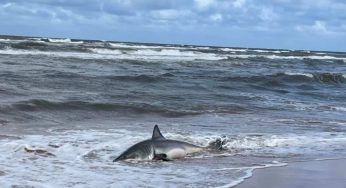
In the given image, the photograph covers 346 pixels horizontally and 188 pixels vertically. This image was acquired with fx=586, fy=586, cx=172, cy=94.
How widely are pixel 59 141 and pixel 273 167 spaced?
278 centimetres

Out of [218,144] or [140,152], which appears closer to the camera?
[140,152]

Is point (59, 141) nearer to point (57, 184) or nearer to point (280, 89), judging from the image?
point (57, 184)

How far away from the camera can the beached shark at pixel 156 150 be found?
6695 mm

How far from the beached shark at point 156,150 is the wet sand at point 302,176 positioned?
1.12 m


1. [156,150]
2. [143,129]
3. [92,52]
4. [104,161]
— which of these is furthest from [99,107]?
[92,52]

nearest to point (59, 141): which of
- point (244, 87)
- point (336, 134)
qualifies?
point (336, 134)

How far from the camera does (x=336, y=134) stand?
985 cm

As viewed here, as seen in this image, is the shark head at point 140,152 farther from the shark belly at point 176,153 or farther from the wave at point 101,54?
the wave at point 101,54

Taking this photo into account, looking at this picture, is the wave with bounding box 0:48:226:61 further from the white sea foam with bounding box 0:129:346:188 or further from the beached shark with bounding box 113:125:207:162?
Result: the beached shark with bounding box 113:125:207:162

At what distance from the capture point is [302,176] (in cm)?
615

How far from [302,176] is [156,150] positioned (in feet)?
5.64

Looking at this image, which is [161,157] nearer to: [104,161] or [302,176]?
[104,161]

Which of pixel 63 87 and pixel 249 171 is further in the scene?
pixel 63 87

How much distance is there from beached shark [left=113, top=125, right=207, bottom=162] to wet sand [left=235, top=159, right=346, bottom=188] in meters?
1.12
